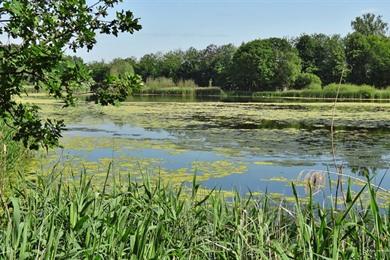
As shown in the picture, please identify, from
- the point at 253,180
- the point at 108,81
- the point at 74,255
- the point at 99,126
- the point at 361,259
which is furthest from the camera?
the point at 99,126

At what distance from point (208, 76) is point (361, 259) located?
184 ft

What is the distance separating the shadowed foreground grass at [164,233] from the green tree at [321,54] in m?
41.7

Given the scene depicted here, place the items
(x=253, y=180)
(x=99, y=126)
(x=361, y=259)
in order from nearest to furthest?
(x=361, y=259) < (x=253, y=180) < (x=99, y=126)

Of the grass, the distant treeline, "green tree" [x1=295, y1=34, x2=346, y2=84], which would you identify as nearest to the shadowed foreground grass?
the grass

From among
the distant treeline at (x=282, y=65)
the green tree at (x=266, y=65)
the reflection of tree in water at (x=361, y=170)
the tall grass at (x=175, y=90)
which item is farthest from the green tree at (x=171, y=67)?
the reflection of tree in water at (x=361, y=170)

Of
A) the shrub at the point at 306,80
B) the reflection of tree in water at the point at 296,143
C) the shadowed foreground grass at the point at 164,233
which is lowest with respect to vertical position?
the reflection of tree in water at the point at 296,143

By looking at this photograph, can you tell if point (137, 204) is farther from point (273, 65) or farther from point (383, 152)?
point (273, 65)

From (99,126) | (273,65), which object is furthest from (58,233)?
(273,65)

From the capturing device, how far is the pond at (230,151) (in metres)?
7.07

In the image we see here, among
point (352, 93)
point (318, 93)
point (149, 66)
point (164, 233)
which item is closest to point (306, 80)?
point (318, 93)

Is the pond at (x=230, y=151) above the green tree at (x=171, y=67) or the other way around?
the other way around

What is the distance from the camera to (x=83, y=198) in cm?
307

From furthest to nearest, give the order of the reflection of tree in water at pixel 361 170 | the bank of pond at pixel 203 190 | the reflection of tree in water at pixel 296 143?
the reflection of tree in water at pixel 296 143 < the reflection of tree in water at pixel 361 170 < the bank of pond at pixel 203 190

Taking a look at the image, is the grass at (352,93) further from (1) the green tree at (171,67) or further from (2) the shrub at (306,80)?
(1) the green tree at (171,67)
